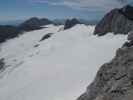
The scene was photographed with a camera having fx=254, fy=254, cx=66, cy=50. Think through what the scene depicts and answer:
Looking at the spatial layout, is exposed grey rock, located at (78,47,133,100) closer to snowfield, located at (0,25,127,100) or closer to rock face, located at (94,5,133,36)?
snowfield, located at (0,25,127,100)

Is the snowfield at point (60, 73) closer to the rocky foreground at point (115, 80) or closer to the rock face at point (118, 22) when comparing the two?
the rock face at point (118, 22)

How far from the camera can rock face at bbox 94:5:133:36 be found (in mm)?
67812

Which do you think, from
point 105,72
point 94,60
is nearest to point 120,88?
point 105,72

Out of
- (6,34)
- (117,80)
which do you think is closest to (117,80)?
(117,80)

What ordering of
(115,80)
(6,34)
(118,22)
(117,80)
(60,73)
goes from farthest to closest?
(6,34), (118,22), (60,73), (115,80), (117,80)

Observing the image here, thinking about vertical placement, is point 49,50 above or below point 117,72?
below

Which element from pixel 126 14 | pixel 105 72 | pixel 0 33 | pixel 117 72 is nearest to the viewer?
pixel 117 72

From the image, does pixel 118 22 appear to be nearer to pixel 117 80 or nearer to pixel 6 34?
pixel 117 80

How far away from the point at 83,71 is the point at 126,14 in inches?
1180

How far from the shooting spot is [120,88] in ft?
70.8

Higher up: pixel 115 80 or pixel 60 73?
pixel 115 80

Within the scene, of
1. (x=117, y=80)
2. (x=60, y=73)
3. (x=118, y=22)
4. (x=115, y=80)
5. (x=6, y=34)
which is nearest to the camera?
(x=117, y=80)

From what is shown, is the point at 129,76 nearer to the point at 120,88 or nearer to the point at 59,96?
the point at 120,88

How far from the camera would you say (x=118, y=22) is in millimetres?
71688
